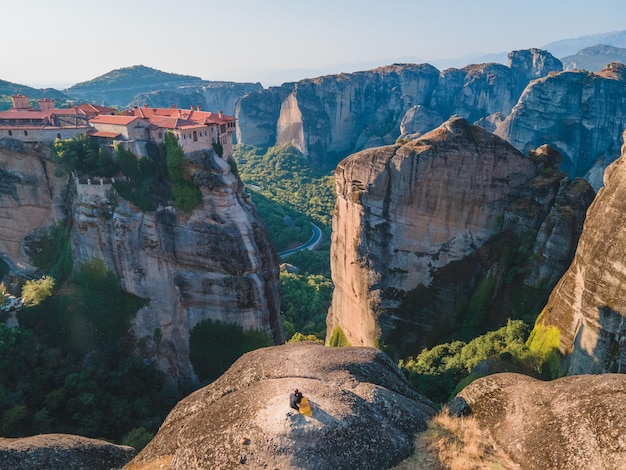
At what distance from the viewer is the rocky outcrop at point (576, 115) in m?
66.9

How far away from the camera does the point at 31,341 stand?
106ft

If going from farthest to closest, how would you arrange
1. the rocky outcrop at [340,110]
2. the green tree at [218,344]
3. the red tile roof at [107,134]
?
the rocky outcrop at [340,110] < the green tree at [218,344] < the red tile roof at [107,134]

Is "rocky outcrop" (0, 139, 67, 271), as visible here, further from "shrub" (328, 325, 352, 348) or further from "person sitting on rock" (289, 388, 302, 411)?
"person sitting on rock" (289, 388, 302, 411)

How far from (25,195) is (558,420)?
3919 centimetres

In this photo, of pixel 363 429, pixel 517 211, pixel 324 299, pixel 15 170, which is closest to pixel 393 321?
pixel 517 211

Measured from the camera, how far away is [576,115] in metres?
68.4

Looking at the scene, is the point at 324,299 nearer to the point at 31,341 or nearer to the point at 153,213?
the point at 153,213

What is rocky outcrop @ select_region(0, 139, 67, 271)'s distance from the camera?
34.8 meters

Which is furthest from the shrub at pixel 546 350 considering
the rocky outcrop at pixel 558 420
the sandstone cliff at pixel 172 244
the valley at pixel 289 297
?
the sandstone cliff at pixel 172 244

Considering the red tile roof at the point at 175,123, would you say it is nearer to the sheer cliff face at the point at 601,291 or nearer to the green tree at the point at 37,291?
the green tree at the point at 37,291

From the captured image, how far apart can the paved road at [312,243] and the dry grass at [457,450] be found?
55727 millimetres

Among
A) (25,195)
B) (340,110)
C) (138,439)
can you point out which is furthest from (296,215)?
(138,439)

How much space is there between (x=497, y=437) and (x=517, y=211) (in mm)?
17084

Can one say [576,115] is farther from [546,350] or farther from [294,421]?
[294,421]
